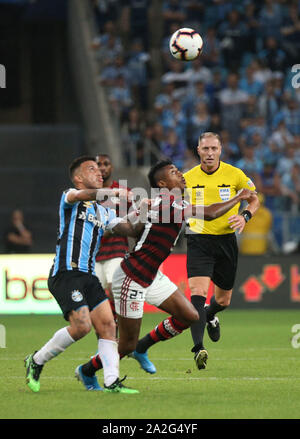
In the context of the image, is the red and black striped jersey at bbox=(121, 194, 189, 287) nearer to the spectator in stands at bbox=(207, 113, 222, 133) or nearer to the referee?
the referee

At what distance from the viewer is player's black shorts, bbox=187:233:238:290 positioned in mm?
10344

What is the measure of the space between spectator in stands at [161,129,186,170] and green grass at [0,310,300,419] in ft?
20.7

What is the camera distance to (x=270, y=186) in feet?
61.7

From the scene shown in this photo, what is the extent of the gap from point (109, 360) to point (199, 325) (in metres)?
2.05

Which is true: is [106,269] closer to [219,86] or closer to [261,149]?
[261,149]

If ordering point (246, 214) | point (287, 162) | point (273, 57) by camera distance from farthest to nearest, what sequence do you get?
point (273, 57) < point (287, 162) < point (246, 214)

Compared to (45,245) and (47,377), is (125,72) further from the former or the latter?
(47,377)

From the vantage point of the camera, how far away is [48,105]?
26.0m

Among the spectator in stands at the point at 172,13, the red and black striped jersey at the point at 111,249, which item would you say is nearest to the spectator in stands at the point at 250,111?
the spectator in stands at the point at 172,13

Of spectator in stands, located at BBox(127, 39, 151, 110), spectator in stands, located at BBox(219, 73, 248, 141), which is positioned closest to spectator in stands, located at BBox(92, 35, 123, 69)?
spectator in stands, located at BBox(127, 39, 151, 110)

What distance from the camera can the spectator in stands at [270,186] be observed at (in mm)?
18734

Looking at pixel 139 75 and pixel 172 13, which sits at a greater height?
pixel 172 13

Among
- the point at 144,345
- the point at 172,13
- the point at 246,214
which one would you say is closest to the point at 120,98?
the point at 172,13

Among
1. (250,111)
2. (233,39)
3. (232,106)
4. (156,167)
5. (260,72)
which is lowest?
(156,167)
